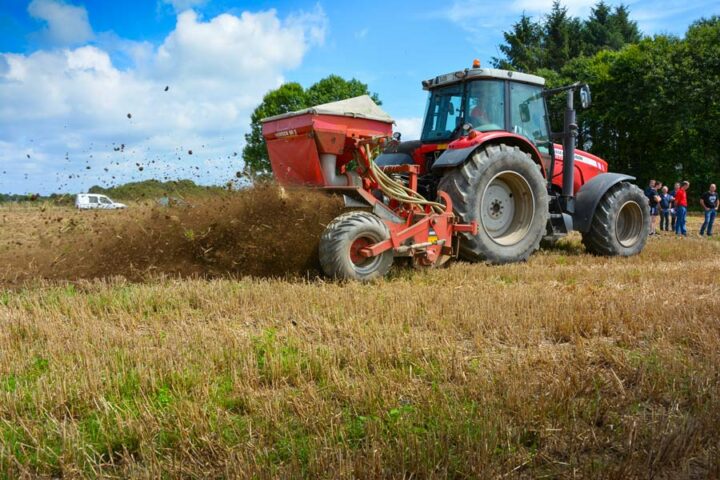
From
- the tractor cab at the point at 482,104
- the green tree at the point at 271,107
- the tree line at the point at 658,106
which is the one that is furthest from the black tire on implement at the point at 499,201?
the green tree at the point at 271,107

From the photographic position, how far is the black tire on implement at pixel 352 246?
5410mm

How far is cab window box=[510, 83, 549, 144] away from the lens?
758 centimetres

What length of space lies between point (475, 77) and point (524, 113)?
918 millimetres

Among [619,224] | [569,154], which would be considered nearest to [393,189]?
[569,154]

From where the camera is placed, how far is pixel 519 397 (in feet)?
8.74

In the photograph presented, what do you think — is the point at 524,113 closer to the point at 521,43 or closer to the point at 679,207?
the point at 679,207

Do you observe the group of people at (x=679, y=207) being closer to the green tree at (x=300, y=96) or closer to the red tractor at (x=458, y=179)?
the red tractor at (x=458, y=179)

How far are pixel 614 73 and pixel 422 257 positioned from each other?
25635 mm

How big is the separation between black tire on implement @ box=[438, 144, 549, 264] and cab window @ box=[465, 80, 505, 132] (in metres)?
0.47

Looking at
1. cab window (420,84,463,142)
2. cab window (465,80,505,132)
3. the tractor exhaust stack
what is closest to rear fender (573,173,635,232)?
the tractor exhaust stack

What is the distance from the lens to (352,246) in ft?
18.7

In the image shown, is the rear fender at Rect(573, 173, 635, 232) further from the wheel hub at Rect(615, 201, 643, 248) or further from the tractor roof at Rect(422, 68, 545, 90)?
the tractor roof at Rect(422, 68, 545, 90)

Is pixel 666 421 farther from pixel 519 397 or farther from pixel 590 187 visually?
pixel 590 187

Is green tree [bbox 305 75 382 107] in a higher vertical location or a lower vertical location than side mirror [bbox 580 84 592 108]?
higher
